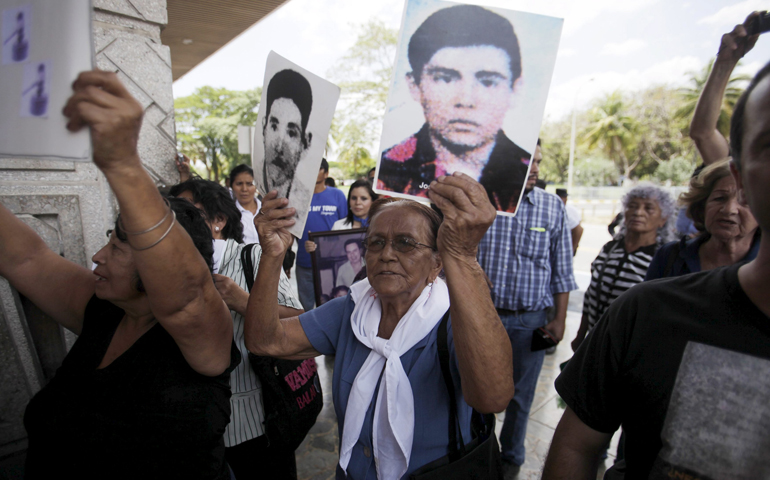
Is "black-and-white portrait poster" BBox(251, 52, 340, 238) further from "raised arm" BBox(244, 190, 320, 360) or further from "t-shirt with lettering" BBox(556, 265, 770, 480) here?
"t-shirt with lettering" BBox(556, 265, 770, 480)

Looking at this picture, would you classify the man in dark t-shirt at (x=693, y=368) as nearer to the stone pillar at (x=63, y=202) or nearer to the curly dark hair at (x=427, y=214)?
the curly dark hair at (x=427, y=214)

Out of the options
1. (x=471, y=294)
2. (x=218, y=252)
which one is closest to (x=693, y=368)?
(x=471, y=294)

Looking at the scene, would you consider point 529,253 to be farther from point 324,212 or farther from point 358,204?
point 324,212

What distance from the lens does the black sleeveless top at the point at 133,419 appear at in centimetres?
129

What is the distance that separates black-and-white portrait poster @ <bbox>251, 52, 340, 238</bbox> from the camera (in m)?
1.31

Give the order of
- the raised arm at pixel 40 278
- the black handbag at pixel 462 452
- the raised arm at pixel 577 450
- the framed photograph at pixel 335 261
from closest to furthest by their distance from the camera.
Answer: the raised arm at pixel 577 450, the black handbag at pixel 462 452, the raised arm at pixel 40 278, the framed photograph at pixel 335 261

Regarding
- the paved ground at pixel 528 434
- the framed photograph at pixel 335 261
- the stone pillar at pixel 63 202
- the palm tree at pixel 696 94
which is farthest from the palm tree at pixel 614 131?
the stone pillar at pixel 63 202

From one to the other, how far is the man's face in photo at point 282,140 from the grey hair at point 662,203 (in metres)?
2.66

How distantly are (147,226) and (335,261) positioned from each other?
2699 millimetres

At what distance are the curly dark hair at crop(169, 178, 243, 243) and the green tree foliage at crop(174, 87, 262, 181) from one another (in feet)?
80.5

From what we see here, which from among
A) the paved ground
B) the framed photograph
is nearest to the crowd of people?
the paved ground

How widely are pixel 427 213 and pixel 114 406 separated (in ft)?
4.05

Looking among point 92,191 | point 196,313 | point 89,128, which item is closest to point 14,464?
point 92,191

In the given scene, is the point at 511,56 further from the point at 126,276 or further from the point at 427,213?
the point at 126,276
